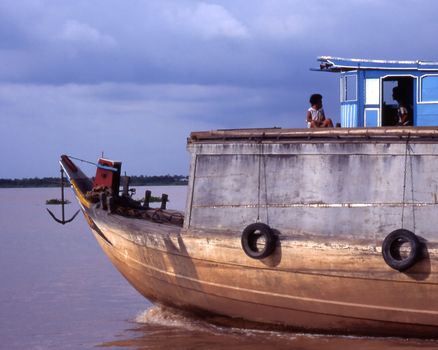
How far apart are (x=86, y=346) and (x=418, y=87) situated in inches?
216

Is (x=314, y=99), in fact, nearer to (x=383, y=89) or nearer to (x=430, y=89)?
(x=383, y=89)

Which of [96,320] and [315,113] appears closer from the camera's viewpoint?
[315,113]

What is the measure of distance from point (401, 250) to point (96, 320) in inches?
232

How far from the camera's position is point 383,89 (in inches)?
464

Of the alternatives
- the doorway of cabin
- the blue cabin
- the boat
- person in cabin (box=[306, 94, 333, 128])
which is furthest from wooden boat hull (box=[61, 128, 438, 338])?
the doorway of cabin

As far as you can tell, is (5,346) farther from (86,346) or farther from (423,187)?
(423,187)

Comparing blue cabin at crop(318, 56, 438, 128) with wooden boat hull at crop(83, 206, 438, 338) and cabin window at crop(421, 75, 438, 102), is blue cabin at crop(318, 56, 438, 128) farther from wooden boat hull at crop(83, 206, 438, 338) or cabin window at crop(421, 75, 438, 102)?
wooden boat hull at crop(83, 206, 438, 338)

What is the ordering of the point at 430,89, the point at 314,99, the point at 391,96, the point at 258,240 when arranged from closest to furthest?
the point at 258,240
the point at 430,89
the point at 314,99
the point at 391,96

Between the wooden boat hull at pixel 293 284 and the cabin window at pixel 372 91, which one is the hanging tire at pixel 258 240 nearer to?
the wooden boat hull at pixel 293 284

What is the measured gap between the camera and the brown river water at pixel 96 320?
10891 mm

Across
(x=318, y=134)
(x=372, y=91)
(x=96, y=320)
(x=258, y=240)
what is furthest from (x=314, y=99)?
(x=96, y=320)

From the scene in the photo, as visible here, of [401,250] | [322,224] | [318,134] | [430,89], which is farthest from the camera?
[430,89]

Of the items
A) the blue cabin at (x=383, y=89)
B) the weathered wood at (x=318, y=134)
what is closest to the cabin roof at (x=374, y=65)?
the blue cabin at (x=383, y=89)

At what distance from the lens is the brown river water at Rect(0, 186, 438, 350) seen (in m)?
10.9
